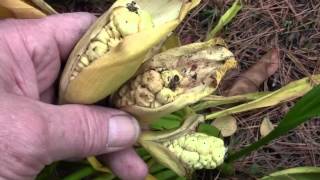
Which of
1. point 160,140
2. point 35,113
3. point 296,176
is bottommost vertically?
point 296,176

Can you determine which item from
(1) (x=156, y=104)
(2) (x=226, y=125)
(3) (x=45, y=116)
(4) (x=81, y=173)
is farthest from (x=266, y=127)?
(3) (x=45, y=116)

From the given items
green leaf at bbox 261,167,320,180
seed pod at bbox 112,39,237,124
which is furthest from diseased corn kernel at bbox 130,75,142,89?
green leaf at bbox 261,167,320,180

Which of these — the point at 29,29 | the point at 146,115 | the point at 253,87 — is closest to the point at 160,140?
the point at 146,115

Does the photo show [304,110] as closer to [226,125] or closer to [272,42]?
[226,125]

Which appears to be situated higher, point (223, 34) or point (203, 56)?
point (203, 56)

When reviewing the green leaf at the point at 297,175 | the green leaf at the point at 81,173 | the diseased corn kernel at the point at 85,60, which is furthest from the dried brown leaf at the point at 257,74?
the diseased corn kernel at the point at 85,60

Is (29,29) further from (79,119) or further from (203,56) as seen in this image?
(203,56)

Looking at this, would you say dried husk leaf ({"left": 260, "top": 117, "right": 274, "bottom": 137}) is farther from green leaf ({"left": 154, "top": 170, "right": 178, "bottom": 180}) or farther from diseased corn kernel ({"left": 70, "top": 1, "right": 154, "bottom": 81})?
diseased corn kernel ({"left": 70, "top": 1, "right": 154, "bottom": 81})
